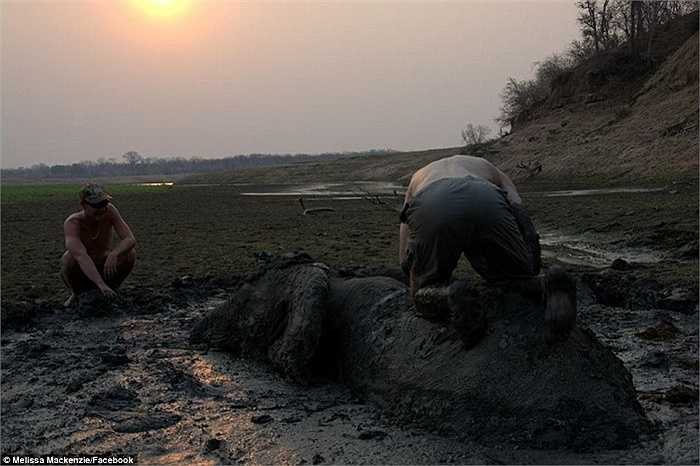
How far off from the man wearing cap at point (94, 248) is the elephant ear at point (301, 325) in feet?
9.66

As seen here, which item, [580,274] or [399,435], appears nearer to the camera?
[399,435]

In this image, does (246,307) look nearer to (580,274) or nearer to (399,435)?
(399,435)

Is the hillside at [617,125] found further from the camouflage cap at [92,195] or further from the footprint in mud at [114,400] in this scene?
the footprint in mud at [114,400]

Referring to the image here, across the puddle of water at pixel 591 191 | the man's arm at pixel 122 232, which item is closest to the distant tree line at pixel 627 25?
the puddle of water at pixel 591 191

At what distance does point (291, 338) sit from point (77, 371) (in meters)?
1.86

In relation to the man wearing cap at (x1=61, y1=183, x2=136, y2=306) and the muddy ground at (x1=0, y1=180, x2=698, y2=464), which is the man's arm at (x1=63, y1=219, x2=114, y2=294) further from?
the muddy ground at (x1=0, y1=180, x2=698, y2=464)

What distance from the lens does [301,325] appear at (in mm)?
4875

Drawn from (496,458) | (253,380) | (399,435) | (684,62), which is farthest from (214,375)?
(684,62)

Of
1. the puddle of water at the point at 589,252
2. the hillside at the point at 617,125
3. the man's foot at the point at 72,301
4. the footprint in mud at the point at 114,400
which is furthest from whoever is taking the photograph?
the hillside at the point at 617,125

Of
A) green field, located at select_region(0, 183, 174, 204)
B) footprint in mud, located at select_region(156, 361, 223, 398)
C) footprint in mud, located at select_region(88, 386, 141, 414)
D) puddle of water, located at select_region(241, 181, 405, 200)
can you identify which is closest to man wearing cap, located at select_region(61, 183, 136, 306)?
footprint in mud, located at select_region(156, 361, 223, 398)

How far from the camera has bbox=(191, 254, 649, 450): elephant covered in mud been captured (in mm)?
3285

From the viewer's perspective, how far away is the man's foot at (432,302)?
12.3 feet

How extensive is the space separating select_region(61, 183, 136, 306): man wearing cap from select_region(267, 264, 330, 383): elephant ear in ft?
9.66

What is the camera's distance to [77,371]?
5441mm
